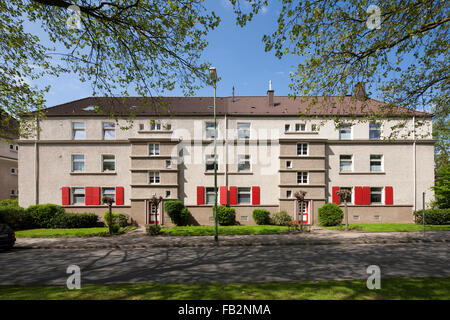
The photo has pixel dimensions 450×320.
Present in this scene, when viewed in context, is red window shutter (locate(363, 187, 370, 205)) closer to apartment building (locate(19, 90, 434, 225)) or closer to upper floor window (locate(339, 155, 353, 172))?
apartment building (locate(19, 90, 434, 225))

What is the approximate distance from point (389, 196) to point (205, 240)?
15827mm

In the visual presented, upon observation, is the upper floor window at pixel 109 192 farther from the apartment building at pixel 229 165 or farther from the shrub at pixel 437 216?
the shrub at pixel 437 216

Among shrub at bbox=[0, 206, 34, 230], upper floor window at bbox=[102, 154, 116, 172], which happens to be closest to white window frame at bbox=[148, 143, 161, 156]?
upper floor window at bbox=[102, 154, 116, 172]

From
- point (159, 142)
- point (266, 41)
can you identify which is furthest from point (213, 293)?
point (159, 142)

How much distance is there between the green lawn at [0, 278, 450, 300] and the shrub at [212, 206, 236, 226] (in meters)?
9.93

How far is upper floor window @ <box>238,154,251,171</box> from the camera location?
16.5 meters

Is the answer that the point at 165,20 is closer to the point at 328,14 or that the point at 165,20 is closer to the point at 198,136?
the point at 328,14

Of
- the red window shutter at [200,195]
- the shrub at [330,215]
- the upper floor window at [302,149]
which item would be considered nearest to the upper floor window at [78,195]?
the red window shutter at [200,195]

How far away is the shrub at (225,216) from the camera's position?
1524 cm

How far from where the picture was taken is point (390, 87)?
7.38 metres

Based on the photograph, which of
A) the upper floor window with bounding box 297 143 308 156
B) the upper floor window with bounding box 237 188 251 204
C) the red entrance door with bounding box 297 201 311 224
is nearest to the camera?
the red entrance door with bounding box 297 201 311 224

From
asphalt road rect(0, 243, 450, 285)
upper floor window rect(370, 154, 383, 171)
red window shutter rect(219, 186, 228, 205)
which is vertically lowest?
asphalt road rect(0, 243, 450, 285)

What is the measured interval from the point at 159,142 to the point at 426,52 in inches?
622
